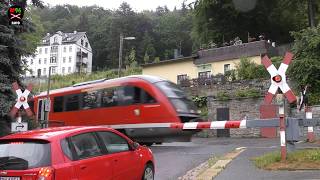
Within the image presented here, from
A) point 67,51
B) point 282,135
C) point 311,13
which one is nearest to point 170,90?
point 282,135

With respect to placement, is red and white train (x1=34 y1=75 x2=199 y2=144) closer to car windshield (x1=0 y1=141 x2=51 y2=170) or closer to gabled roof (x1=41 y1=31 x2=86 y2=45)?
car windshield (x1=0 y1=141 x2=51 y2=170)

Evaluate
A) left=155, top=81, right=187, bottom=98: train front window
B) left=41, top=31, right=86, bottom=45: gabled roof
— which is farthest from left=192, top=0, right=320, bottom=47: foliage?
left=41, top=31, right=86, bottom=45: gabled roof

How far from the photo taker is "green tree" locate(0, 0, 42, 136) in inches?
808

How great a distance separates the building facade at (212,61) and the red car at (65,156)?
115ft

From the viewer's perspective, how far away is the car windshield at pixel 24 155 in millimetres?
7512

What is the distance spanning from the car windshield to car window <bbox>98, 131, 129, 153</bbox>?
1.50 metres

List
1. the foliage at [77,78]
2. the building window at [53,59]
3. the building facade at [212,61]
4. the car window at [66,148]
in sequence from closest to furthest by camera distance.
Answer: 1. the car window at [66,148]
2. the building facade at [212,61]
3. the foliage at [77,78]
4. the building window at [53,59]

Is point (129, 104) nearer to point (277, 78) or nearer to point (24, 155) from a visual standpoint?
point (277, 78)

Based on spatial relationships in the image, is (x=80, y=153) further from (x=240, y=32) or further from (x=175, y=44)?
(x=175, y=44)

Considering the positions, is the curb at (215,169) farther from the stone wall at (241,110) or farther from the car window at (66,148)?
the stone wall at (241,110)

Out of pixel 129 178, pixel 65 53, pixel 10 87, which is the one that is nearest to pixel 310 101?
pixel 10 87

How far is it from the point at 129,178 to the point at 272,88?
194 inches

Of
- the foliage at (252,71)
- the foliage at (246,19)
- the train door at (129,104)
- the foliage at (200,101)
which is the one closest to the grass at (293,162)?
the train door at (129,104)

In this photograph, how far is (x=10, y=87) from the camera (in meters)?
20.8
